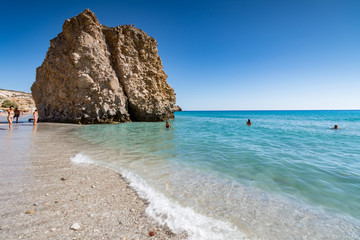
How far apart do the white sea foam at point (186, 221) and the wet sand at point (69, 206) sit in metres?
0.15

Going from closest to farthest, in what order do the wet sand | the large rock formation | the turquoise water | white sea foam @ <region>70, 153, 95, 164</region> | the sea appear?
the wet sand
the sea
the turquoise water
white sea foam @ <region>70, 153, 95, 164</region>
the large rock formation

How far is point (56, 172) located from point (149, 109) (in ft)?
75.4

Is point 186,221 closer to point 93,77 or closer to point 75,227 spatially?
point 75,227

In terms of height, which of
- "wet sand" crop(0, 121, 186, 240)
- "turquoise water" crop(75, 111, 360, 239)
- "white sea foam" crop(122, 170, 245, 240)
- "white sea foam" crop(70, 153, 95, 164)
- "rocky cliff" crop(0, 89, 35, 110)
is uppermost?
"rocky cliff" crop(0, 89, 35, 110)

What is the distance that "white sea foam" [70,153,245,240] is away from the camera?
247 cm

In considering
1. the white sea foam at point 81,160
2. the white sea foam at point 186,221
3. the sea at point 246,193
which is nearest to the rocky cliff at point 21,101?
the white sea foam at point 81,160

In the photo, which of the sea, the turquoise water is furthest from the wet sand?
the turquoise water

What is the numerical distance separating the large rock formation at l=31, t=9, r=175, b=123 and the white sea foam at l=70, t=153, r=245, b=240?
21031 mm

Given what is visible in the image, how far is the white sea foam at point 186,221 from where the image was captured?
8.09 ft

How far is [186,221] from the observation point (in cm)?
273

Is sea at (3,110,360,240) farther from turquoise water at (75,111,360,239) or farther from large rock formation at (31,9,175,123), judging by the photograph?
large rock formation at (31,9,175,123)

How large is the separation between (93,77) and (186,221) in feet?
76.0

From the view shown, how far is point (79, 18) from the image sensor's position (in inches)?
879

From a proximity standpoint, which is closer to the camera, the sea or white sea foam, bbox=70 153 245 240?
white sea foam, bbox=70 153 245 240
